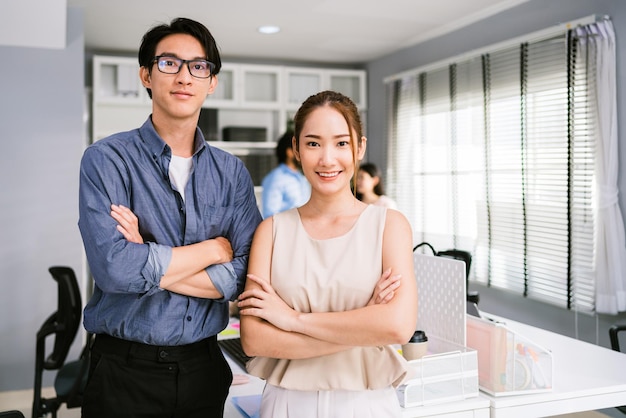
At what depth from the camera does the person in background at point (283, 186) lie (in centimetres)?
421

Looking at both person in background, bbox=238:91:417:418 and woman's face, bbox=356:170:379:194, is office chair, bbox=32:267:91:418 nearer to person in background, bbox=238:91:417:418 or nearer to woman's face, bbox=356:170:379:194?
person in background, bbox=238:91:417:418

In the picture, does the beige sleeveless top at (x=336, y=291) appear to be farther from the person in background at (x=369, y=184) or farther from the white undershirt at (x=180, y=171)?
the person in background at (x=369, y=184)

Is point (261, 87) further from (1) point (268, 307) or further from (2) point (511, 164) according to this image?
(1) point (268, 307)

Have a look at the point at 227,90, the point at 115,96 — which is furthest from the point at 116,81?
the point at 227,90

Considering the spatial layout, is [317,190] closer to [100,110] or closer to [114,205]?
[114,205]

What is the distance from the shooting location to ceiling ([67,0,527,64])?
13.8 ft

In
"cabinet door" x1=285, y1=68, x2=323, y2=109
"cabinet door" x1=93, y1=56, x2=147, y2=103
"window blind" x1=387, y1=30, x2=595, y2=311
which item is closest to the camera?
"window blind" x1=387, y1=30, x2=595, y2=311

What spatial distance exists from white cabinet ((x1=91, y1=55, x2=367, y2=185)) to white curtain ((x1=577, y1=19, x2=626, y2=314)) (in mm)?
3094

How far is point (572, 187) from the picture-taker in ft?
12.1

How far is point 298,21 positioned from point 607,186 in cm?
260

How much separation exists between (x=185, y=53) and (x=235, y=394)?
107 cm

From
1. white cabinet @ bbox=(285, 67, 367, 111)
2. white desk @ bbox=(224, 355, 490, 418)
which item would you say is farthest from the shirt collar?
white cabinet @ bbox=(285, 67, 367, 111)

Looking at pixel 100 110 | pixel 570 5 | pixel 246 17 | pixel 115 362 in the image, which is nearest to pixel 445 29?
pixel 570 5

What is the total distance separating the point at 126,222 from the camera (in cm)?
141
